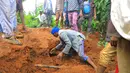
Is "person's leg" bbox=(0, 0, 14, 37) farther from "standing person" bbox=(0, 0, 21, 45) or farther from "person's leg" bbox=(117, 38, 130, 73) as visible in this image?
"person's leg" bbox=(117, 38, 130, 73)

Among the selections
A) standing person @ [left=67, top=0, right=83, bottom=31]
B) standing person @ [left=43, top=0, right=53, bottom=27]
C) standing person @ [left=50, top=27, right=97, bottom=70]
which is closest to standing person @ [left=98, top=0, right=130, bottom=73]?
standing person @ [left=50, top=27, right=97, bottom=70]

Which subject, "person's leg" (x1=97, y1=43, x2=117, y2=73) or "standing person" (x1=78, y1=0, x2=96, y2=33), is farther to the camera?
"standing person" (x1=78, y1=0, x2=96, y2=33)

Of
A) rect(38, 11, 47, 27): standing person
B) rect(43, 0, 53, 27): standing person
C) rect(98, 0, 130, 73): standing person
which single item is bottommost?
rect(38, 11, 47, 27): standing person

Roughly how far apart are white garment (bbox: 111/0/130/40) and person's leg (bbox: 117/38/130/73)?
0.15 metres

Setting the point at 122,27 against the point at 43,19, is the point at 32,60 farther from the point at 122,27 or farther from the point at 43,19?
the point at 43,19

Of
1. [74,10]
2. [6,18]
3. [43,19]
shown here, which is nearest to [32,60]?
[6,18]

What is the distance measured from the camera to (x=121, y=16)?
2.16 metres

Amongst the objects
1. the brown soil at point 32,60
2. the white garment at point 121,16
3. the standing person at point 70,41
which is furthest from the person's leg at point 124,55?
the standing person at point 70,41

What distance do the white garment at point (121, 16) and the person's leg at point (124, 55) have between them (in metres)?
0.15

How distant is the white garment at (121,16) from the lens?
2.10 meters

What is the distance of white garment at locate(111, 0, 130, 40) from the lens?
82.8 inches

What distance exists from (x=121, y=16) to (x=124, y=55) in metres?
0.37

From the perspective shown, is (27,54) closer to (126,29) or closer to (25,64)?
(25,64)

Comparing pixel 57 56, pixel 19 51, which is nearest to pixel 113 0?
pixel 19 51
